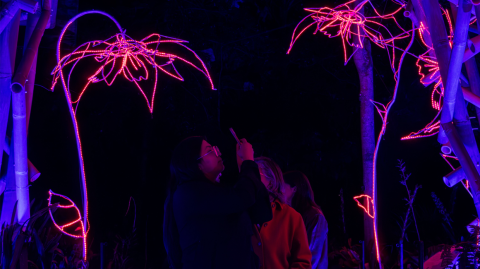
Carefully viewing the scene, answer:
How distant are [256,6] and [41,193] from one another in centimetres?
478

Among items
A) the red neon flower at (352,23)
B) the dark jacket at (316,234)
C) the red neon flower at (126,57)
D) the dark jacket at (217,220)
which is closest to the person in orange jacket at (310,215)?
the dark jacket at (316,234)

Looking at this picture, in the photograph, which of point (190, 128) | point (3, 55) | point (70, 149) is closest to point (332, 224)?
point (190, 128)

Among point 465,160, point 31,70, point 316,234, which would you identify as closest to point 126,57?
point 31,70

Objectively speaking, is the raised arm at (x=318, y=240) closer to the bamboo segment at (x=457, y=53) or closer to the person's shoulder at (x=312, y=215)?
the person's shoulder at (x=312, y=215)

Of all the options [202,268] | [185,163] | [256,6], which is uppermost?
[256,6]

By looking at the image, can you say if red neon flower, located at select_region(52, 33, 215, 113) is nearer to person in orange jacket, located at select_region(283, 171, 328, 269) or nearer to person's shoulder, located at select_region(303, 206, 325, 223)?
person in orange jacket, located at select_region(283, 171, 328, 269)

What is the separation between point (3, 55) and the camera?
3.12 meters

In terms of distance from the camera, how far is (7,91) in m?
3.13

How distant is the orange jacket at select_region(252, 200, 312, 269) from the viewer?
2.41 metres

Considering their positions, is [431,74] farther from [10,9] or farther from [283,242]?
[10,9]

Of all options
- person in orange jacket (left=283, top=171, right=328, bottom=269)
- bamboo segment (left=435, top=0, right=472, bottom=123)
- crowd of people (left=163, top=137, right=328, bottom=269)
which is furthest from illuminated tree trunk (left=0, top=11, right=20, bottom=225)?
bamboo segment (left=435, top=0, right=472, bottom=123)

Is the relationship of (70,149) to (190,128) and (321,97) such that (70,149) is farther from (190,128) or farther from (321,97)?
(321,97)

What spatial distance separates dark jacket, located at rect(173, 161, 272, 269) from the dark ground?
14.6 feet

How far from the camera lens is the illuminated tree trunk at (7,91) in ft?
10.2
